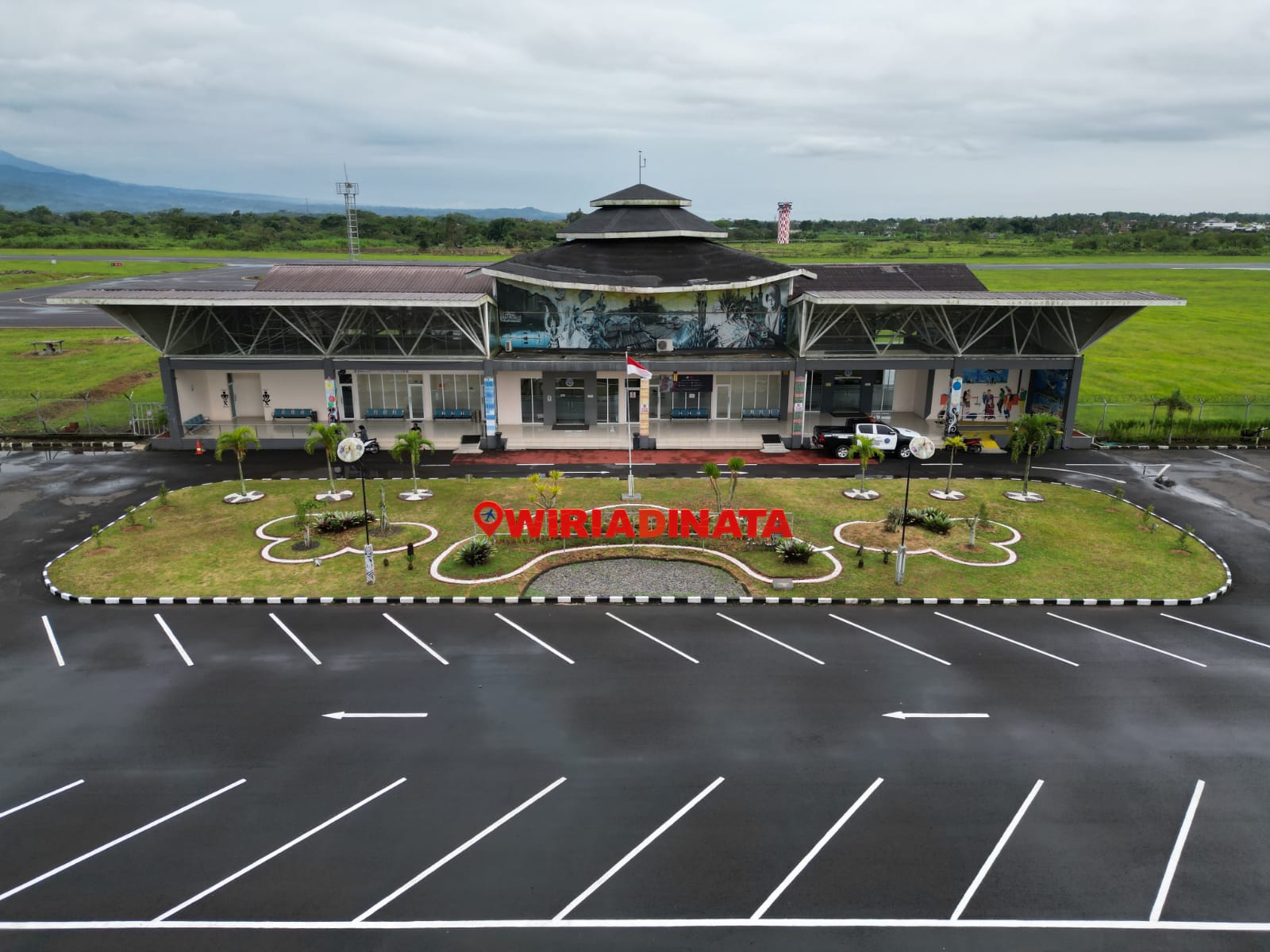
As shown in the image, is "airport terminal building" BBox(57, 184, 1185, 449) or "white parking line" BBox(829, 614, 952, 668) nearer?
"white parking line" BBox(829, 614, 952, 668)

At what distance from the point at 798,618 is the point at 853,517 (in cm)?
1097

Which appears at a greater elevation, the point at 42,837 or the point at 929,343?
the point at 929,343

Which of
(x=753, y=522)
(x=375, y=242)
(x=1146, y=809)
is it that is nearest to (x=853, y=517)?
(x=753, y=522)

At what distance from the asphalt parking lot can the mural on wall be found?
2813cm

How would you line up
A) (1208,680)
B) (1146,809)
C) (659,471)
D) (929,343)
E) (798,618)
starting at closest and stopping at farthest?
(1146,809), (1208,680), (798,618), (659,471), (929,343)

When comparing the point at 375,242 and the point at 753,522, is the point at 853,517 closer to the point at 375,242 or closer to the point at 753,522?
the point at 753,522

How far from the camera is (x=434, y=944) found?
1405 centimetres

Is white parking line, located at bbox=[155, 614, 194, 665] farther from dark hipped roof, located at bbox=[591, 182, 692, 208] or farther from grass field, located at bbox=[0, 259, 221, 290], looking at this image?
grass field, located at bbox=[0, 259, 221, 290]

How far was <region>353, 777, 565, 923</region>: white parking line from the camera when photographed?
1477 centimetres

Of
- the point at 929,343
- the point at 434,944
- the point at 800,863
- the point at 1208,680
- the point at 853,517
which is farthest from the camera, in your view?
the point at 929,343

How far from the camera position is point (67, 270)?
423ft

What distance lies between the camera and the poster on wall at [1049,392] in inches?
1973

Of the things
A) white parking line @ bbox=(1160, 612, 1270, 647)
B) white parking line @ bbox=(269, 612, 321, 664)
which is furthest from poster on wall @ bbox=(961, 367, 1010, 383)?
white parking line @ bbox=(269, 612, 321, 664)

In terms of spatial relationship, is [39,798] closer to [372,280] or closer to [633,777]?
[633,777]
